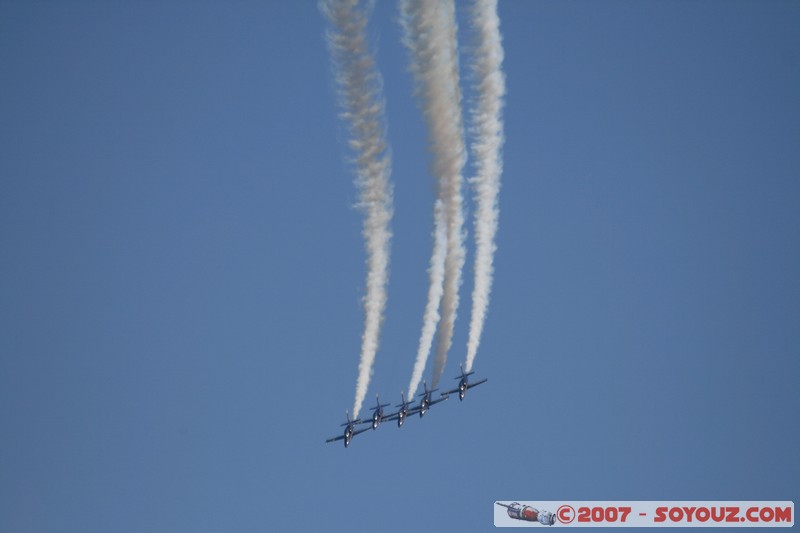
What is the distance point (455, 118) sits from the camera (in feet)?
109

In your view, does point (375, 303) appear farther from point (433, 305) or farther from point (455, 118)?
point (455, 118)

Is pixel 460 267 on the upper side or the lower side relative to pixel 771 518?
upper

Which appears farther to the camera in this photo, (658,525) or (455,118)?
(658,525)

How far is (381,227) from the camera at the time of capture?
34938 millimetres

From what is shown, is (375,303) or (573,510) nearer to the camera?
(375,303)

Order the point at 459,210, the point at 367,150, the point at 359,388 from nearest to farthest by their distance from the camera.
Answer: the point at 367,150 < the point at 459,210 < the point at 359,388

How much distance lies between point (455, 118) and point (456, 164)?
144 cm

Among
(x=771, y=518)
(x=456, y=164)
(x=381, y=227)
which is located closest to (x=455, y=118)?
(x=456, y=164)

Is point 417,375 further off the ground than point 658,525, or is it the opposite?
point 417,375

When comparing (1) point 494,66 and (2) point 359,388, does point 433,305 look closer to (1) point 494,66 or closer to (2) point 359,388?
(2) point 359,388

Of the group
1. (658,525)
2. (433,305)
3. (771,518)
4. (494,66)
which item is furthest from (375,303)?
(771,518)

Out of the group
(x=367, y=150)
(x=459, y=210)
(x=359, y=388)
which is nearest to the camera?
(x=367, y=150)

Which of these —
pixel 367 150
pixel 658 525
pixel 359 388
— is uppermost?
pixel 367 150

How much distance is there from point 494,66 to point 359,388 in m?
11.1
